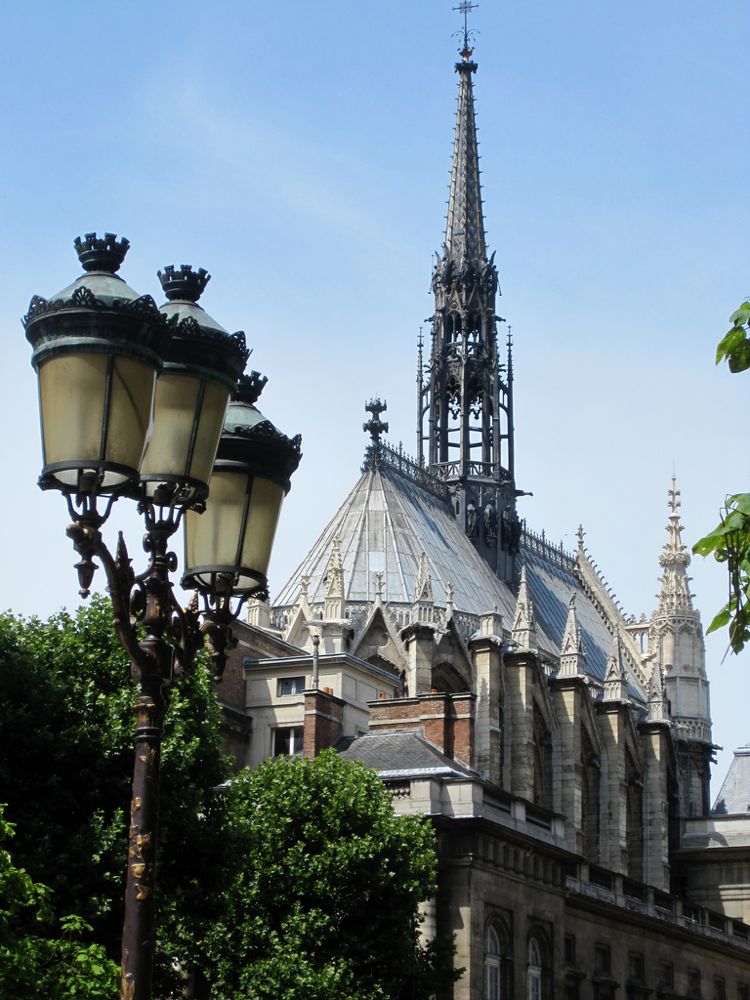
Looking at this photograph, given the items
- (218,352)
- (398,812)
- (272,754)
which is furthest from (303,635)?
(218,352)

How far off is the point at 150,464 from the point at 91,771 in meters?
23.7

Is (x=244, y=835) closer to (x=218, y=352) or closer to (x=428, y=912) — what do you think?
(x=428, y=912)

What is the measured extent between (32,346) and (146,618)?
71.9 inches

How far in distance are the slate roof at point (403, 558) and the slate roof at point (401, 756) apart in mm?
23419

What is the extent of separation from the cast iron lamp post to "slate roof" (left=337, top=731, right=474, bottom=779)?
126ft

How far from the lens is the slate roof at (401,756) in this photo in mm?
51000

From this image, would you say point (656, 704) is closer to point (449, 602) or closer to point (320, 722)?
point (449, 602)

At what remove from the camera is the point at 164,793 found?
112ft

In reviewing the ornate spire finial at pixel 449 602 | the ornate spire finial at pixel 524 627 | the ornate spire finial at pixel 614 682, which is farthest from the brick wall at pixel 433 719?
the ornate spire finial at pixel 614 682

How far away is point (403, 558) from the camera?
81.0 metres

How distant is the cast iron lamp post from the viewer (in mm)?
10625

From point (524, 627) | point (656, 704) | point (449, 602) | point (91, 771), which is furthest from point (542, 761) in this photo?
point (91, 771)

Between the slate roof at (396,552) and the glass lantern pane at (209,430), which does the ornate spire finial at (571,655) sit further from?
the glass lantern pane at (209,430)

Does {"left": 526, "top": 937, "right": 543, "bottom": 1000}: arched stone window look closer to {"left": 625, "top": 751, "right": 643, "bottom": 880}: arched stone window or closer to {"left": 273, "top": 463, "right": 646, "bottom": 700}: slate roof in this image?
{"left": 273, "top": 463, "right": 646, "bottom": 700}: slate roof
